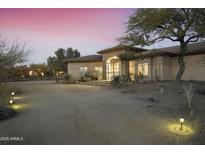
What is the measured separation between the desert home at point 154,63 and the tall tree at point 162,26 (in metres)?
1.79

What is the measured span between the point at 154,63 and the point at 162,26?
409 centimetres

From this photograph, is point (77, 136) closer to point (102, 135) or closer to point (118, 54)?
point (102, 135)

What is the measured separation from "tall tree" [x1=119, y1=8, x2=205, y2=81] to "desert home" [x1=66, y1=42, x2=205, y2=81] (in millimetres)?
1786

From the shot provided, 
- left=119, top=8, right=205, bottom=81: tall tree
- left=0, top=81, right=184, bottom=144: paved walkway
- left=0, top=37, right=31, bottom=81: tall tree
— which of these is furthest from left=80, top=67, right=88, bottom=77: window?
left=0, top=81, right=184, bottom=144: paved walkway

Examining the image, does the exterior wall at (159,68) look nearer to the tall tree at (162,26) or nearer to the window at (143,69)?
the window at (143,69)

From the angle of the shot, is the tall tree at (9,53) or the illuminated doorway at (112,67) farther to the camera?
the illuminated doorway at (112,67)

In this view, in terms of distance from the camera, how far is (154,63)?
14.2m

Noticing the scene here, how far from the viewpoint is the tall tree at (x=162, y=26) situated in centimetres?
923

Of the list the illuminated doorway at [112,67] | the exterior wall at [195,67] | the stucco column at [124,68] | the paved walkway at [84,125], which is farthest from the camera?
the illuminated doorway at [112,67]

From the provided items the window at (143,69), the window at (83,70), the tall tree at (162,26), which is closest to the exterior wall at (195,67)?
the tall tree at (162,26)

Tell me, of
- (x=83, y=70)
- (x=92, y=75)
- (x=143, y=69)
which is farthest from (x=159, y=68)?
(x=83, y=70)

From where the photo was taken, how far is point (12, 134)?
169 inches

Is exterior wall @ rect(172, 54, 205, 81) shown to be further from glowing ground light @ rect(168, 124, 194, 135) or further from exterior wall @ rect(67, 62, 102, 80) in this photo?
glowing ground light @ rect(168, 124, 194, 135)

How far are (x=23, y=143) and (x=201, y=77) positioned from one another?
12491 mm
